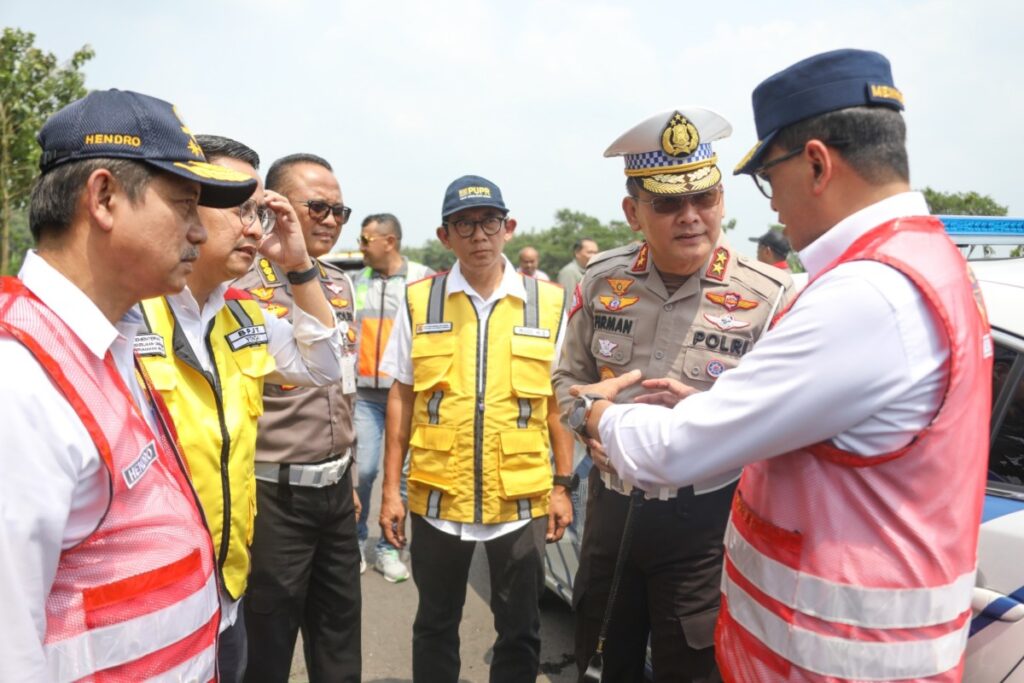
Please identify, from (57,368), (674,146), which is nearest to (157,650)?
(57,368)

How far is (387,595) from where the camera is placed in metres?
4.22

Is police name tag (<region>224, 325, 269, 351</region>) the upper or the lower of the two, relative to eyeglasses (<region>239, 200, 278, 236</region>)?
lower

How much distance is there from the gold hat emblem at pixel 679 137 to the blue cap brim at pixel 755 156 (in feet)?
2.43

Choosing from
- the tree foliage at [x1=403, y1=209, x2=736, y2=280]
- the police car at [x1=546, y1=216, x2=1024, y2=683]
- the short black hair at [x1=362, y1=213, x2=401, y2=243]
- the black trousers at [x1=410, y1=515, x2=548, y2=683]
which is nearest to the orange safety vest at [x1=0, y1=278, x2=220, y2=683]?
the black trousers at [x1=410, y1=515, x2=548, y2=683]

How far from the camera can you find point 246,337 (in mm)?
2268

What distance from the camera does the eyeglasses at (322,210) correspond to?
9.99 feet

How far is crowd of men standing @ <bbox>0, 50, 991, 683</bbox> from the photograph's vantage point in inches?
47.3

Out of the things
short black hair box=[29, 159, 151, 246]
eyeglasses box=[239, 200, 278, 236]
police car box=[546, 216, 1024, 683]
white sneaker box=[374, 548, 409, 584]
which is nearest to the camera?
short black hair box=[29, 159, 151, 246]

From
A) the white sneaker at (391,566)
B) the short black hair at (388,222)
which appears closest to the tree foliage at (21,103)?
the short black hair at (388,222)

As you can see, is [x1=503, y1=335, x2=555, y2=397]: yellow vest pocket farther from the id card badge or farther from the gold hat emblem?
the gold hat emblem

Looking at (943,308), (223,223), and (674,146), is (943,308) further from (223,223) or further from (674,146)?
(223,223)

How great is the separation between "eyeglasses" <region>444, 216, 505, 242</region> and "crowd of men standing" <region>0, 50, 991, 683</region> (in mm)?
98

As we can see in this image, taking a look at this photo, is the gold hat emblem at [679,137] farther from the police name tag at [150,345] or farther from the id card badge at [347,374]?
the police name tag at [150,345]

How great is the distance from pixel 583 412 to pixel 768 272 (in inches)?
41.9
